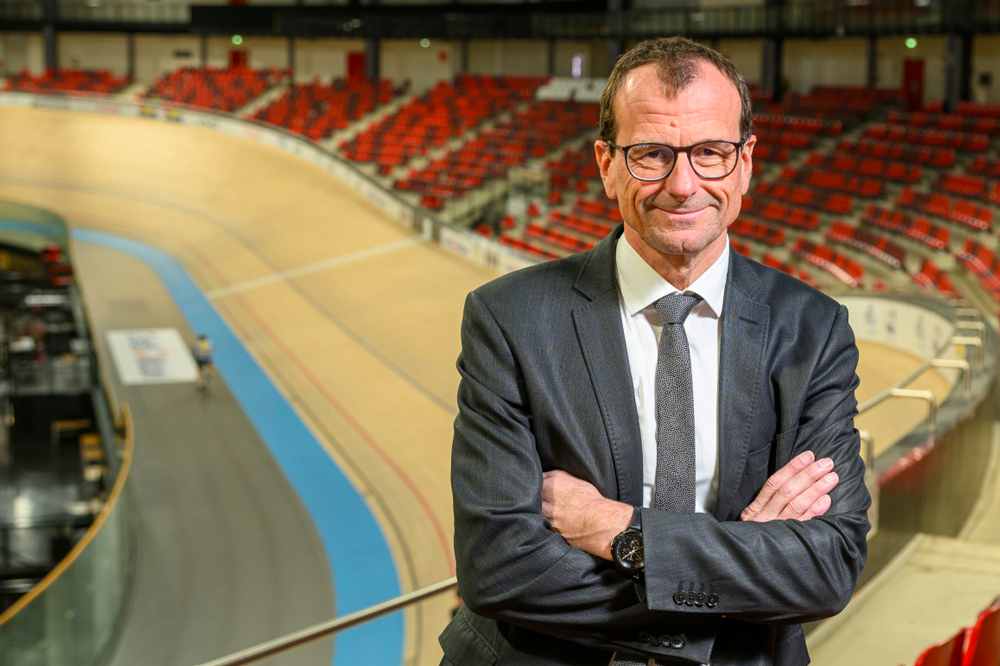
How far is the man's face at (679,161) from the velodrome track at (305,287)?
1594 millimetres

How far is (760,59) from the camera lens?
84.9 ft

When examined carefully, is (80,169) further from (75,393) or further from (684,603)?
(684,603)

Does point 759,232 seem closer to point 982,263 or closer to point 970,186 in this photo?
point 970,186

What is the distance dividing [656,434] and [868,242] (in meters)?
14.0

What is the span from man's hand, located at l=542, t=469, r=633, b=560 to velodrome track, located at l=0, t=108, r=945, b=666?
1.23 m

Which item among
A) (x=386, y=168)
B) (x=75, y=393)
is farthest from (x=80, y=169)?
(x=75, y=393)

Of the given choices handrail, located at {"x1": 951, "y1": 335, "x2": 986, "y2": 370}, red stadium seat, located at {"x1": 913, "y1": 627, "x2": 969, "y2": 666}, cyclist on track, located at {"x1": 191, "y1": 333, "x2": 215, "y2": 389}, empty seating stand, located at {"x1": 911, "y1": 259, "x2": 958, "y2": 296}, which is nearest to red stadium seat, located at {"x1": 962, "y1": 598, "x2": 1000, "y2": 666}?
red stadium seat, located at {"x1": 913, "y1": 627, "x2": 969, "y2": 666}

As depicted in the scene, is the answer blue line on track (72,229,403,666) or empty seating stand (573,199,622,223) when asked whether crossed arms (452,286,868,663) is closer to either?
blue line on track (72,229,403,666)

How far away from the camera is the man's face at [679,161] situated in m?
1.56

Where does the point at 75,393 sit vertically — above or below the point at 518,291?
below

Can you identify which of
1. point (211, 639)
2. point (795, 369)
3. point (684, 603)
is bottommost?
point (211, 639)

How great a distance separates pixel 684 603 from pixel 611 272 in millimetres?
563

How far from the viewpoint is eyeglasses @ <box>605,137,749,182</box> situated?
5.16ft

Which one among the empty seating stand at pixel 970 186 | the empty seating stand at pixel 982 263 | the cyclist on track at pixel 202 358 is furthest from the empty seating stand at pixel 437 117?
the empty seating stand at pixel 982 263
